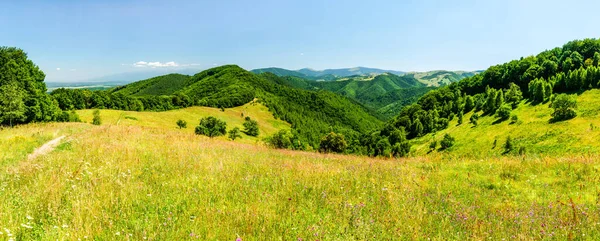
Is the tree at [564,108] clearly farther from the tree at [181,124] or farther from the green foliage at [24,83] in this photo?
the tree at [181,124]

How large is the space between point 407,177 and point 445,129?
107125 millimetres

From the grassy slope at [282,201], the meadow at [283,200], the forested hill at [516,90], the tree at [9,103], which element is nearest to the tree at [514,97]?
the forested hill at [516,90]

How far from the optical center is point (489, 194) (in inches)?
275

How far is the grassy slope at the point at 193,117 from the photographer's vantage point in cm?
8050

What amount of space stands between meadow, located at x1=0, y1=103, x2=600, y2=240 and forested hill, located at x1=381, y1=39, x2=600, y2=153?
8081 centimetres

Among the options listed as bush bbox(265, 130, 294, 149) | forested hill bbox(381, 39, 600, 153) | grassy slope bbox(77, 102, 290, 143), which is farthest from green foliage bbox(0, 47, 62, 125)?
forested hill bbox(381, 39, 600, 153)

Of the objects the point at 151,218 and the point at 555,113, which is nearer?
the point at 151,218

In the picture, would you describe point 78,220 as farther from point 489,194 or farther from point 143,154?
point 489,194

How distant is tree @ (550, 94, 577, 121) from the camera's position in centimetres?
6384

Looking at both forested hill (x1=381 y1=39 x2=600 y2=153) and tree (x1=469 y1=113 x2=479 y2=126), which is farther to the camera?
tree (x1=469 y1=113 x2=479 y2=126)

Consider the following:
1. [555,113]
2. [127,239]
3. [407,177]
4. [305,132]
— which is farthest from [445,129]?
[127,239]

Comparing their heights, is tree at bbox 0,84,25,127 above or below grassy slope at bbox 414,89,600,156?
above

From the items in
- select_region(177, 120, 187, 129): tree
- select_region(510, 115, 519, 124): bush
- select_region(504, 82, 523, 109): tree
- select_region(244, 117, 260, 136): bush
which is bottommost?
select_region(244, 117, 260, 136): bush

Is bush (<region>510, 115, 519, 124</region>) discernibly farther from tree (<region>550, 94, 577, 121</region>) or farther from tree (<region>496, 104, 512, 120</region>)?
tree (<region>550, 94, 577, 121</region>)
